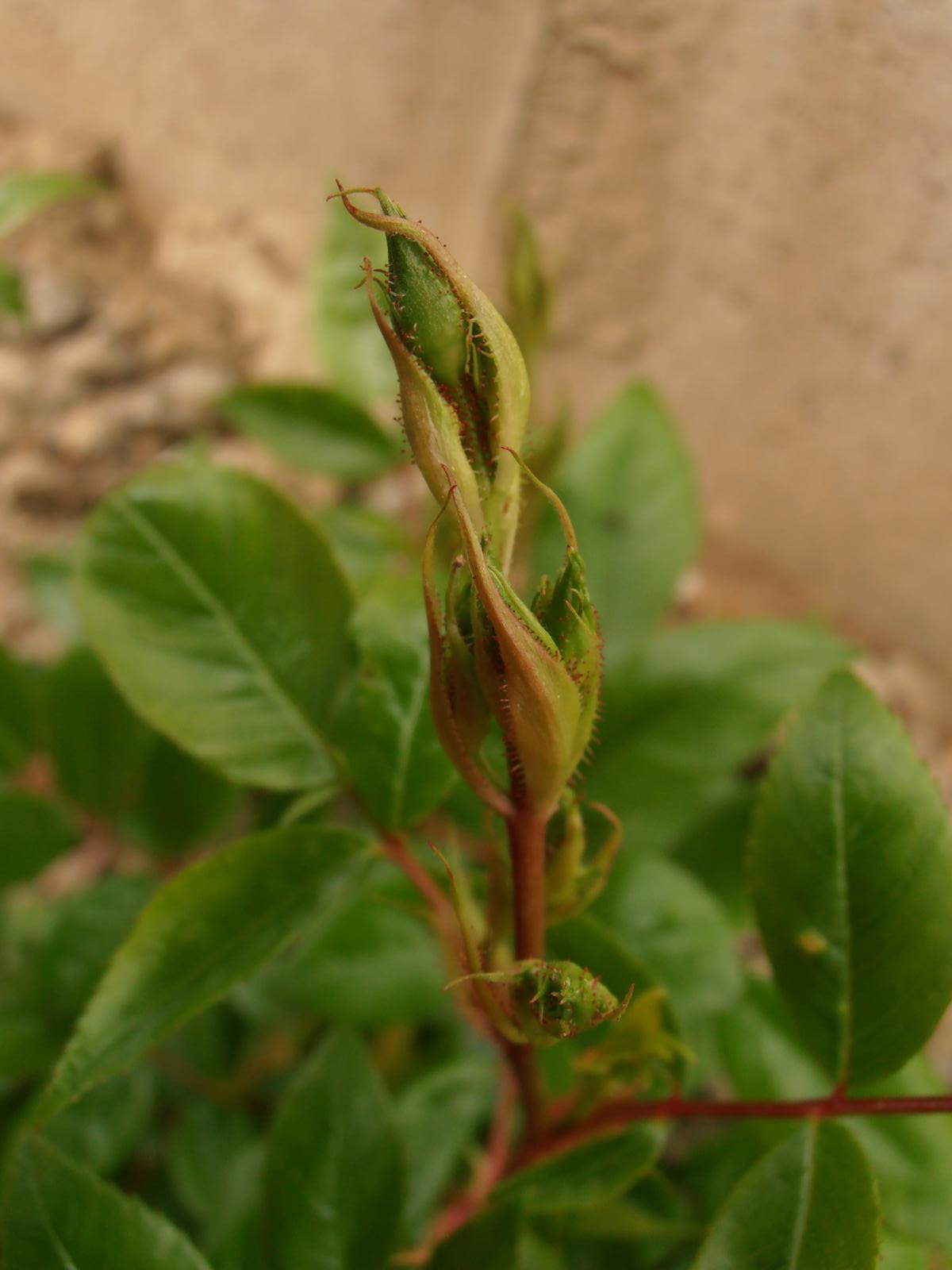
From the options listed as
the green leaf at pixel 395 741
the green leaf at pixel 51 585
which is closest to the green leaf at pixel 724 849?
the green leaf at pixel 395 741

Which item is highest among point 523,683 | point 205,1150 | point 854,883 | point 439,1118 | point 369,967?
point 523,683

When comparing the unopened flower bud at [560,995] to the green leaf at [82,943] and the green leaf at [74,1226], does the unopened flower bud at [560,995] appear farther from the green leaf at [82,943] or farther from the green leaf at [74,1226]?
the green leaf at [82,943]

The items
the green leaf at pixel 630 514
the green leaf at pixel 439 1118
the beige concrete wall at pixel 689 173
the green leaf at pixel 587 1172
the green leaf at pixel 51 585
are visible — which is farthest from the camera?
the green leaf at pixel 51 585

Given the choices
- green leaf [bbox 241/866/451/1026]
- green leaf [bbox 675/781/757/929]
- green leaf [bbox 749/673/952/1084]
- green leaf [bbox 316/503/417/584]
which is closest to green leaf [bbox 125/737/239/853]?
green leaf [bbox 241/866/451/1026]

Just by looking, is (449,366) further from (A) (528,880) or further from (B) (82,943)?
(B) (82,943)

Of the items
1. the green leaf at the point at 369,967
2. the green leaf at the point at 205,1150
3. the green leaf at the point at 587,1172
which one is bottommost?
the green leaf at the point at 205,1150

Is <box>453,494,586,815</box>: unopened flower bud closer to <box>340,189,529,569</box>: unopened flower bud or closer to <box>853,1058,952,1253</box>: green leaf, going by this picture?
<box>340,189,529,569</box>: unopened flower bud

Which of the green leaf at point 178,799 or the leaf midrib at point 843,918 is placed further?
the green leaf at point 178,799

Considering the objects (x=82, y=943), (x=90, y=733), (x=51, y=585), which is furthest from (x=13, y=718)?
(x=51, y=585)
